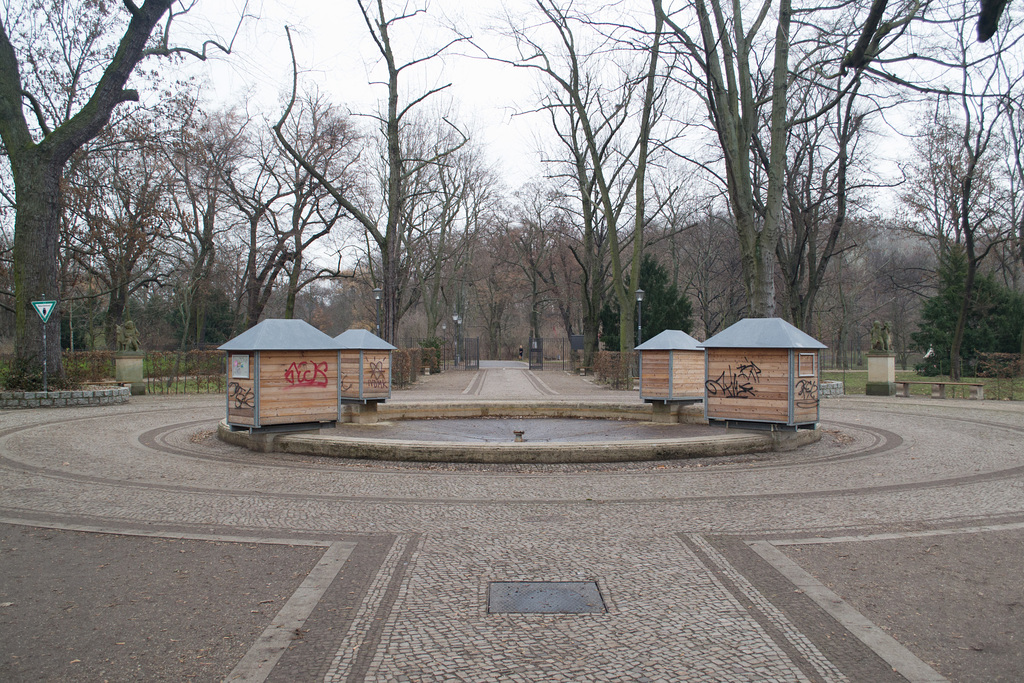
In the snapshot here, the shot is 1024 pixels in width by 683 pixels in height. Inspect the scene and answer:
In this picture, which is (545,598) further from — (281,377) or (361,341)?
(361,341)

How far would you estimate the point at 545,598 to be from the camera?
4.20m

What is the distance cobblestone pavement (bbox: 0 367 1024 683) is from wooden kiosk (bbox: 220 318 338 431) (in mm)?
1113

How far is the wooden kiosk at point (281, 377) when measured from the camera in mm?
9766

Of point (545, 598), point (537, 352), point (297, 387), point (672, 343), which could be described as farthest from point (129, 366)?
point (537, 352)

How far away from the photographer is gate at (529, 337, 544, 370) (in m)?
44.8

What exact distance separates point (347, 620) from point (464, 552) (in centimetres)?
144

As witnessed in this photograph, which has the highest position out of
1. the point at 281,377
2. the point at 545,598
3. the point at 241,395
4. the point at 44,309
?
the point at 44,309

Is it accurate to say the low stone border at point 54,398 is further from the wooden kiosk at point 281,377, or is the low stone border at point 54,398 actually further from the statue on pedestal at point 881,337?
the statue on pedestal at point 881,337

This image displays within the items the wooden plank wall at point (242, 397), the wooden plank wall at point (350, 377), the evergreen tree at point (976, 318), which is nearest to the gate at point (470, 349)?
the evergreen tree at point (976, 318)

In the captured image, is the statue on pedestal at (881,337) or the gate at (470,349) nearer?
the statue on pedestal at (881,337)

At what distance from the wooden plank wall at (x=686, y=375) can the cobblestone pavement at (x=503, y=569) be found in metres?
4.28

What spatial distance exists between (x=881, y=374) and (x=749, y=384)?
1475 centimetres

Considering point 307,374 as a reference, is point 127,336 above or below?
above

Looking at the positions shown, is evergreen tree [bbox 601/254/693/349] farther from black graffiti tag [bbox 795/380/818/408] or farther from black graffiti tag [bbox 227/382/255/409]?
black graffiti tag [bbox 227/382/255/409]
